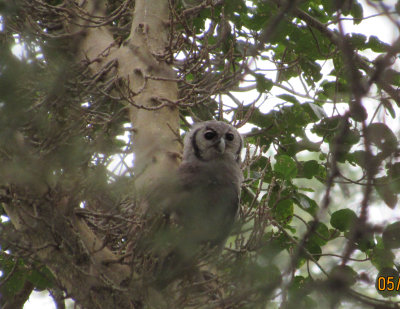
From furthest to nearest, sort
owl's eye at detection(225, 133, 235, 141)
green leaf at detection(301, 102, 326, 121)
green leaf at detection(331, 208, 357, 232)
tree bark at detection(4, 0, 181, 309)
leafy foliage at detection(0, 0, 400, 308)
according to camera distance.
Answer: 1. green leaf at detection(301, 102, 326, 121)
2. owl's eye at detection(225, 133, 235, 141)
3. green leaf at detection(331, 208, 357, 232)
4. tree bark at detection(4, 0, 181, 309)
5. leafy foliage at detection(0, 0, 400, 308)

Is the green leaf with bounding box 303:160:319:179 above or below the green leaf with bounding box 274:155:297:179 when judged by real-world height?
above

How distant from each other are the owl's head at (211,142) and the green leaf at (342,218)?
873mm

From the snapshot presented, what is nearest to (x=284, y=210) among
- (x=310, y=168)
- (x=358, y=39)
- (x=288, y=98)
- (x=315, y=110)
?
(x=310, y=168)

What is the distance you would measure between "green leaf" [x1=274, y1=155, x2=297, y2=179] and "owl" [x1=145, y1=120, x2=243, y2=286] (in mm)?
317

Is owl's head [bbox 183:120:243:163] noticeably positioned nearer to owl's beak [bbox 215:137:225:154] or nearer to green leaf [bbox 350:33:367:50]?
owl's beak [bbox 215:137:225:154]

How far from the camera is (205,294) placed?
2928 millimetres

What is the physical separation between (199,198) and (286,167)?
1.02 m

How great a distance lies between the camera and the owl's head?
3864mm

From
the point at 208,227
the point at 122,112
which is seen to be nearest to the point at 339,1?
the point at 208,227

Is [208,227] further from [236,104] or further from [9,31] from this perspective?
[9,31]

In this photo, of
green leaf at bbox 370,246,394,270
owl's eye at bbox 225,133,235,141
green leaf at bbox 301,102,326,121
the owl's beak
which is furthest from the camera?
green leaf at bbox 301,102,326,121

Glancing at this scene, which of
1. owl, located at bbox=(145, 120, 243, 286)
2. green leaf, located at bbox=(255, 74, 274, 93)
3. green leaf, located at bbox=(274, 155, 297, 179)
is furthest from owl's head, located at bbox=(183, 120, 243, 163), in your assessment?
green leaf, located at bbox=(255, 74, 274, 93)

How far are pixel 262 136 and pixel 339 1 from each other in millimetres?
3139

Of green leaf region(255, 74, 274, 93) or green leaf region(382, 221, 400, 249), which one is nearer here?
green leaf region(382, 221, 400, 249)
